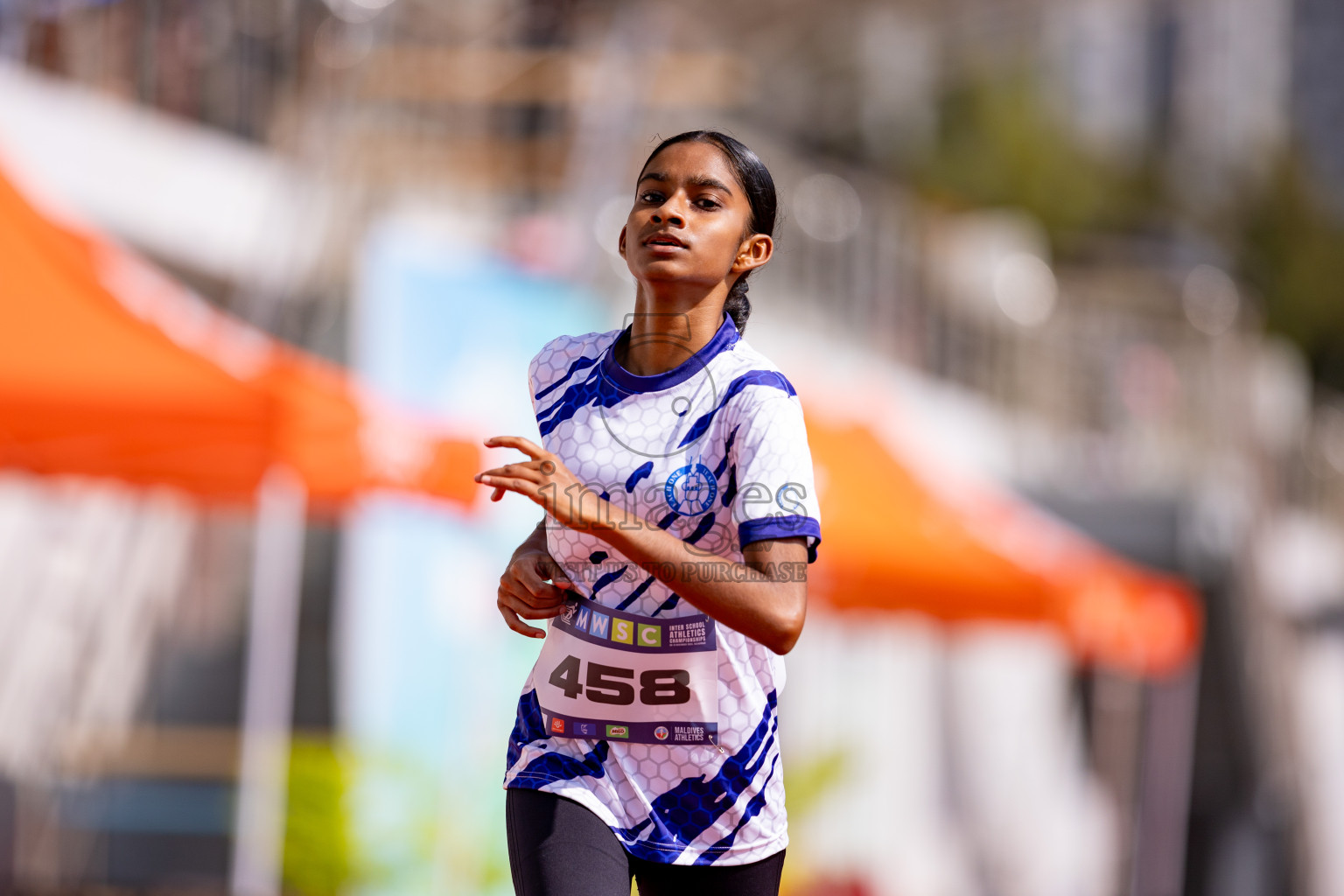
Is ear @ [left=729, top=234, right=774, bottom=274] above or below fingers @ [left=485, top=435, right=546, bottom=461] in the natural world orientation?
above

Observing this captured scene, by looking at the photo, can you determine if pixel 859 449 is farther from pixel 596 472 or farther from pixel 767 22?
pixel 767 22

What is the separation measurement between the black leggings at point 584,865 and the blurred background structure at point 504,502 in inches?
114

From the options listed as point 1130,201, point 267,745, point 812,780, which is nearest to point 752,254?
point 267,745

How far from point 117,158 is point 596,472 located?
23.5ft

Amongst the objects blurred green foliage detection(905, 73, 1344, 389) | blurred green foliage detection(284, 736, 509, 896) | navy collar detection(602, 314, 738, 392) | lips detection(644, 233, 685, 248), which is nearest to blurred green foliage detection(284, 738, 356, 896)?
blurred green foliage detection(284, 736, 509, 896)

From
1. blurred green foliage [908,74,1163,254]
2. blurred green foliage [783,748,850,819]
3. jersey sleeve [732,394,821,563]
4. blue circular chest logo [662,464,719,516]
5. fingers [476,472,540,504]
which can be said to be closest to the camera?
fingers [476,472,540,504]

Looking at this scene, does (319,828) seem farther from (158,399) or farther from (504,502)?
(158,399)

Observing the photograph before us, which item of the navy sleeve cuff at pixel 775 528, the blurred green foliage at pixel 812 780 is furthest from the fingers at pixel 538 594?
the blurred green foliage at pixel 812 780

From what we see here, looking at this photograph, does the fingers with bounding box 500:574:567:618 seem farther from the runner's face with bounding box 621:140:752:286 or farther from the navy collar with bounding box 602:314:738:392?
the runner's face with bounding box 621:140:752:286

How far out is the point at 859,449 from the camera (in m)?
8.22

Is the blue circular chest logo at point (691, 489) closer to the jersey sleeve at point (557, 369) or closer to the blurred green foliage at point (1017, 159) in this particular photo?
the jersey sleeve at point (557, 369)

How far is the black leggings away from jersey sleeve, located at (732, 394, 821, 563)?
17.2 inches

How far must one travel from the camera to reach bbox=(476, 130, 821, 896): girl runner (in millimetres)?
2123

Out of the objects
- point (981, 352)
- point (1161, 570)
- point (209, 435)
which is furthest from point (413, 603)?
point (981, 352)
